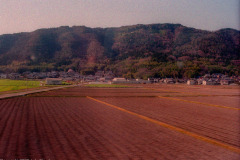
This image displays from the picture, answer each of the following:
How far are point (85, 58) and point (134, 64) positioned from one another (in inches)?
1103

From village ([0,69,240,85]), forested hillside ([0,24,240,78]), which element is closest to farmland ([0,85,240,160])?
village ([0,69,240,85])

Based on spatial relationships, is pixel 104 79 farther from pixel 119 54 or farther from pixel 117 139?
pixel 117 139

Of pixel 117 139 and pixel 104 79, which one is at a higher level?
pixel 104 79

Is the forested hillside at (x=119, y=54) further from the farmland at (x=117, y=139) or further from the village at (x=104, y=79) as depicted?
the farmland at (x=117, y=139)

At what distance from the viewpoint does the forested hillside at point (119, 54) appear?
93375 mm

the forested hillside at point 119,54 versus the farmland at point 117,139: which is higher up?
the forested hillside at point 119,54

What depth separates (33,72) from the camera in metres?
91.5

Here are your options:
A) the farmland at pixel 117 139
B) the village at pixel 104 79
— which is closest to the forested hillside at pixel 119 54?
the village at pixel 104 79

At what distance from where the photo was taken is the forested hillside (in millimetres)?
93375

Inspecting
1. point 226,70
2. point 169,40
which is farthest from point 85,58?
point 169,40

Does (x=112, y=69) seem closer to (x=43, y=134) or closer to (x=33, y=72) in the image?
(x=33, y=72)

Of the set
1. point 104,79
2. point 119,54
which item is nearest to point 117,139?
point 104,79

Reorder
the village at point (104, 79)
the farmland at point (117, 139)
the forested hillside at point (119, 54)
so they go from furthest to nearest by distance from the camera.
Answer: the forested hillside at point (119, 54) < the village at point (104, 79) < the farmland at point (117, 139)

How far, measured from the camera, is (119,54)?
140 m
